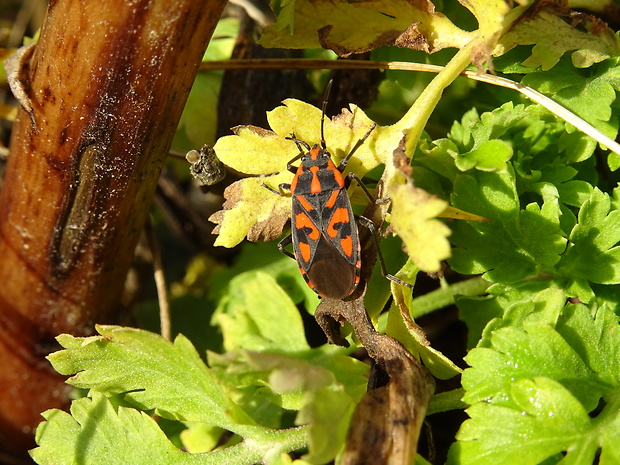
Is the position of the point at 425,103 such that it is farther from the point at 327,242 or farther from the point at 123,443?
the point at 123,443

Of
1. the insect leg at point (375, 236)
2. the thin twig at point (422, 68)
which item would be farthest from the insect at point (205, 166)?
the insect leg at point (375, 236)

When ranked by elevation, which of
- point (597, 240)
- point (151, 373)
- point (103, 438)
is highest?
point (597, 240)

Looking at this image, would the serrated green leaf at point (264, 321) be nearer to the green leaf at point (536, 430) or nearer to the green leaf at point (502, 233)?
the green leaf at point (502, 233)

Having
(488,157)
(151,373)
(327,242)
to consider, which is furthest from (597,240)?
(151,373)

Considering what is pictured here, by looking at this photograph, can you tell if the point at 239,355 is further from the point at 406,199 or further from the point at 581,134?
Answer: the point at 581,134

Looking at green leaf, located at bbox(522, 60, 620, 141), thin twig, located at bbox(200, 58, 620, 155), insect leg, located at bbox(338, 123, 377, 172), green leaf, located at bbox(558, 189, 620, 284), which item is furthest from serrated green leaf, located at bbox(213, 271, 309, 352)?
green leaf, located at bbox(522, 60, 620, 141)

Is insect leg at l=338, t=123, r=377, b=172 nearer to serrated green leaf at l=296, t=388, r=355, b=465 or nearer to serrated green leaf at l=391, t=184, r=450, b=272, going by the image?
serrated green leaf at l=391, t=184, r=450, b=272
